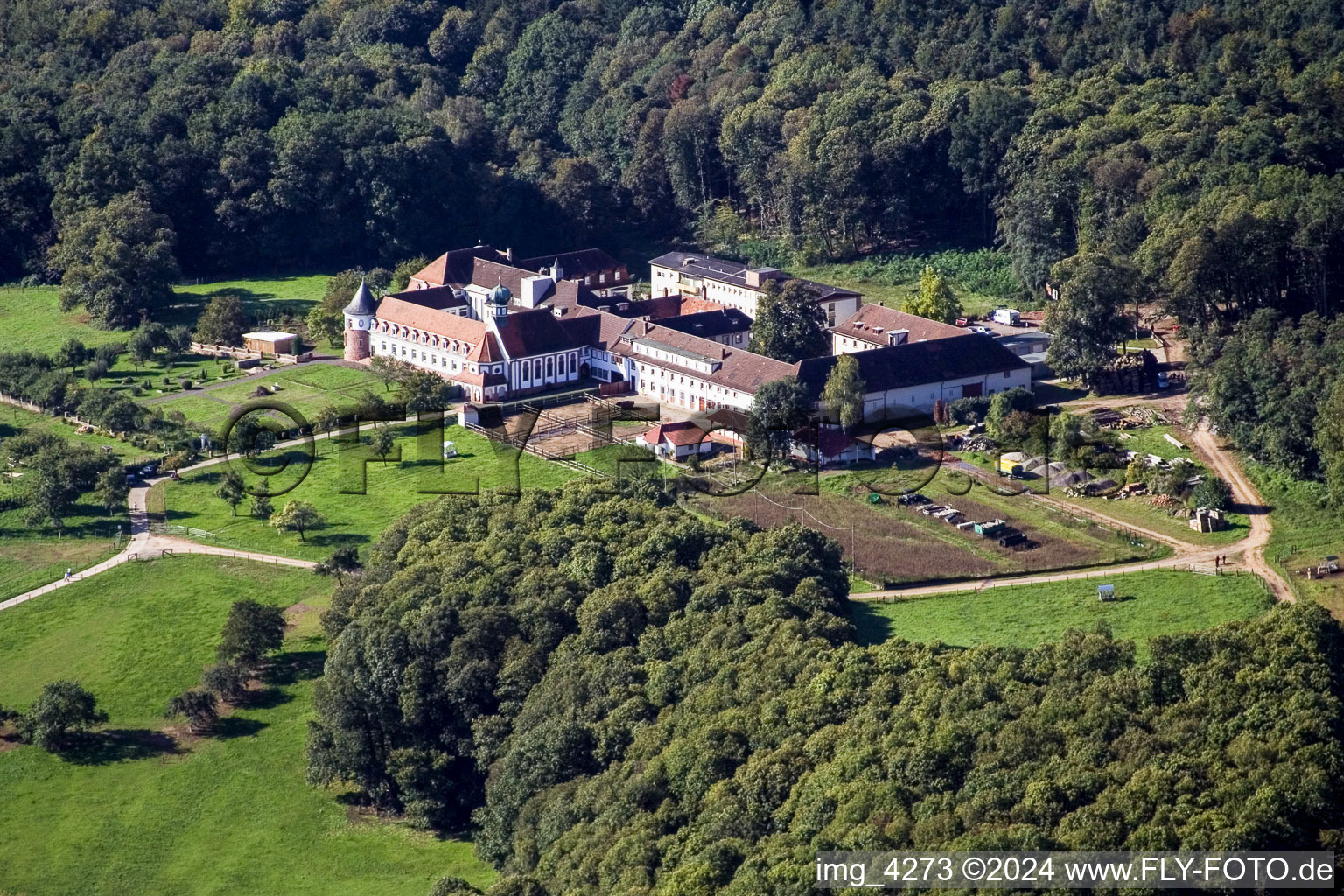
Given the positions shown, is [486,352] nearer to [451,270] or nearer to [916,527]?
[451,270]

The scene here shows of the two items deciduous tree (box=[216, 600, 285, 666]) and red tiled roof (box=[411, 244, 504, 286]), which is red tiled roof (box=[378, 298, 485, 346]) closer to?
red tiled roof (box=[411, 244, 504, 286])

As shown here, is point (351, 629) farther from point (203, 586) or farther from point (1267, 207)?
point (1267, 207)

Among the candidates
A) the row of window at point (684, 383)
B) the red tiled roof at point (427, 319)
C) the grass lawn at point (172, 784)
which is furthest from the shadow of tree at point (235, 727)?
the red tiled roof at point (427, 319)

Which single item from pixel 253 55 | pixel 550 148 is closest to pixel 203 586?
pixel 550 148

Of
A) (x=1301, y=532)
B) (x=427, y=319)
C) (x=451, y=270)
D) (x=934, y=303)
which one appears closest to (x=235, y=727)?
(x=427, y=319)

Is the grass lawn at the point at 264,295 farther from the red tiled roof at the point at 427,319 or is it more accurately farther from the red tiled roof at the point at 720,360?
the red tiled roof at the point at 720,360

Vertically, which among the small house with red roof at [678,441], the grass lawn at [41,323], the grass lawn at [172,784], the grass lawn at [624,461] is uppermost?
the grass lawn at [41,323]
